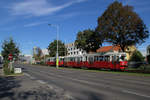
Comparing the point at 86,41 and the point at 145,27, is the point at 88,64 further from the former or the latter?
the point at 145,27

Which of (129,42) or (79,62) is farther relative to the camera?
(79,62)

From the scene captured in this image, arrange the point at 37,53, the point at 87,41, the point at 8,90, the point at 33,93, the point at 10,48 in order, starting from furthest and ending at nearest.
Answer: the point at 37,53
the point at 87,41
the point at 10,48
the point at 8,90
the point at 33,93

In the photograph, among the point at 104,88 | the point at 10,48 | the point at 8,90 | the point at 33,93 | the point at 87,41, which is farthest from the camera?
the point at 87,41

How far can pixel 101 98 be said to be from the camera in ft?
25.0

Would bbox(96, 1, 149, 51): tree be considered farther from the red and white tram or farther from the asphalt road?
the asphalt road

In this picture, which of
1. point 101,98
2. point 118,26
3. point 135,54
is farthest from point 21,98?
point 135,54

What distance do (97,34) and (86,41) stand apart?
7.59 m

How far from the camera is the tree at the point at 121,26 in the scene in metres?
28.8

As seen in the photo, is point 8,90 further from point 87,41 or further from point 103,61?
point 87,41

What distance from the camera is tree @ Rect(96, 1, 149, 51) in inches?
1135

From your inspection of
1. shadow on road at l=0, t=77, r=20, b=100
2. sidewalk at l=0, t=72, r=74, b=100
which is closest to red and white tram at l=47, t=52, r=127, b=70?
shadow on road at l=0, t=77, r=20, b=100

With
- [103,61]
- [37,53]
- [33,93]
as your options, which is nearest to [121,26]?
[103,61]

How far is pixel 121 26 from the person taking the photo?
29.1 meters

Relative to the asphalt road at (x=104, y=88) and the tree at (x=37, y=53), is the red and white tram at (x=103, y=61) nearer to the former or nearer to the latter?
the asphalt road at (x=104, y=88)
